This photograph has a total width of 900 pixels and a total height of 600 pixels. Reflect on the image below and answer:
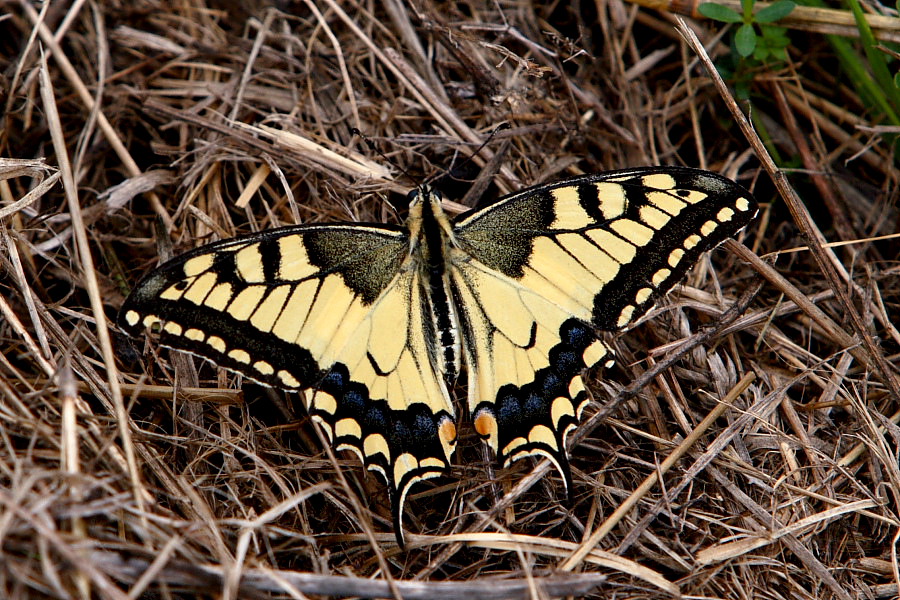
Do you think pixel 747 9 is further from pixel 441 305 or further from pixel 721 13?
pixel 441 305

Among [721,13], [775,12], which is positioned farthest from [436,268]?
[775,12]

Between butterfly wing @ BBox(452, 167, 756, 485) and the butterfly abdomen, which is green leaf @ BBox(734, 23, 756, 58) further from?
the butterfly abdomen

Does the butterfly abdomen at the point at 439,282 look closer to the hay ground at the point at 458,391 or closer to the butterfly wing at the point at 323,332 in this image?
the butterfly wing at the point at 323,332

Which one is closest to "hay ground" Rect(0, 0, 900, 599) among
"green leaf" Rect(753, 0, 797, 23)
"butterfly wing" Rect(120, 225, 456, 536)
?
"butterfly wing" Rect(120, 225, 456, 536)

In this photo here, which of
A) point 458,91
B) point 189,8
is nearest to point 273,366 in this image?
point 458,91

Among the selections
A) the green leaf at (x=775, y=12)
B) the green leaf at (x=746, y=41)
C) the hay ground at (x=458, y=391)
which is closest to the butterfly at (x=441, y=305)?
the hay ground at (x=458, y=391)

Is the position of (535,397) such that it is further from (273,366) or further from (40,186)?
(40,186)
